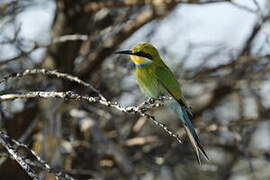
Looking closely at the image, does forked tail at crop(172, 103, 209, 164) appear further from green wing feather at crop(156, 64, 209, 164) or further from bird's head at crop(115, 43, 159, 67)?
bird's head at crop(115, 43, 159, 67)

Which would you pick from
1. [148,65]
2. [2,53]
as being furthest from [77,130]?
[148,65]

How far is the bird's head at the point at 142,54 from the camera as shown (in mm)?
3078

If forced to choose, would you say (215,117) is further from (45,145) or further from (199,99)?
(45,145)

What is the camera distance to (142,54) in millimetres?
3117

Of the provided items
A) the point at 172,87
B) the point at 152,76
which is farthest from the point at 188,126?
the point at 152,76

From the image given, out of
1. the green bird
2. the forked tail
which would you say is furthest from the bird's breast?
the forked tail

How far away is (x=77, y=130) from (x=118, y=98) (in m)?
0.47

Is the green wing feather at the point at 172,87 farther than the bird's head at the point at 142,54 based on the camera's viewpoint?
No

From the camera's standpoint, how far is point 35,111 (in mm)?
3924

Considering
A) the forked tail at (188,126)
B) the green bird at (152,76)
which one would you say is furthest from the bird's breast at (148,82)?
the forked tail at (188,126)

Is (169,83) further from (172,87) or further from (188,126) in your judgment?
(188,126)

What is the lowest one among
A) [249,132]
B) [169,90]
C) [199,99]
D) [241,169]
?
[241,169]

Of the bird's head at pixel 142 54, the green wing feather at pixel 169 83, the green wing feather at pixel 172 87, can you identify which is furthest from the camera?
the bird's head at pixel 142 54

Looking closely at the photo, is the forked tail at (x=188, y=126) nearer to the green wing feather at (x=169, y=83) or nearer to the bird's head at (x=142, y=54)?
the green wing feather at (x=169, y=83)
